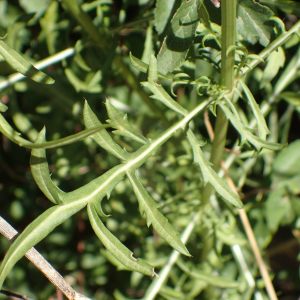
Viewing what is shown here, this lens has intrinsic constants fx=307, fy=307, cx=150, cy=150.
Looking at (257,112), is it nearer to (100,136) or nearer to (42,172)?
(100,136)

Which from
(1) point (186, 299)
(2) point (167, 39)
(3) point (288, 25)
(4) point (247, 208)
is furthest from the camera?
(3) point (288, 25)

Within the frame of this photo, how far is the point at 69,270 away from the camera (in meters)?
1.59

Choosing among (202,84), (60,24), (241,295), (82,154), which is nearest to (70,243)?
(82,154)

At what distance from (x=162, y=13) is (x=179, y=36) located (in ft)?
0.42

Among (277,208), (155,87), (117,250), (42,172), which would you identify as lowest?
(277,208)

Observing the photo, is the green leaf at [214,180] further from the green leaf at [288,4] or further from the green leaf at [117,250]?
the green leaf at [288,4]

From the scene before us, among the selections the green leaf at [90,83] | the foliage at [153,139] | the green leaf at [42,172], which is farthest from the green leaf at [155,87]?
the green leaf at [90,83]

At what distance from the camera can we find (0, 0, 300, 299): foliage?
0.66 m

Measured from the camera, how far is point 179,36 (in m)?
0.68

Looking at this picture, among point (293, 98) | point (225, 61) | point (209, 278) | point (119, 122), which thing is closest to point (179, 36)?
point (225, 61)

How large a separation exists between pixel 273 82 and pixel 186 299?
0.96 metres

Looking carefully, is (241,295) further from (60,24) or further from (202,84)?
(60,24)

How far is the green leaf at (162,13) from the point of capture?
76 cm

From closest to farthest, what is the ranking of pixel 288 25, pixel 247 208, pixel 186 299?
pixel 186 299, pixel 247 208, pixel 288 25
